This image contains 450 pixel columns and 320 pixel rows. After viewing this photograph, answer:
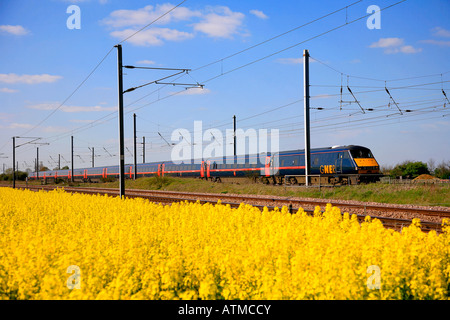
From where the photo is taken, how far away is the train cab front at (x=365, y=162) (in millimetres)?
32562

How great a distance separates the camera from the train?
3281 cm

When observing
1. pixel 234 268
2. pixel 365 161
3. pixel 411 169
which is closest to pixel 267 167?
pixel 365 161

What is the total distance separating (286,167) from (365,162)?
24.8 ft

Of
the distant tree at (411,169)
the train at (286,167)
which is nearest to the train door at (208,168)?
the train at (286,167)

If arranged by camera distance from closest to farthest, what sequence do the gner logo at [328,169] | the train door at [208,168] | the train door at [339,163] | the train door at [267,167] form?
the train door at [339,163] → the gner logo at [328,169] → the train door at [267,167] → the train door at [208,168]

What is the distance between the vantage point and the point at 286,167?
1512 inches

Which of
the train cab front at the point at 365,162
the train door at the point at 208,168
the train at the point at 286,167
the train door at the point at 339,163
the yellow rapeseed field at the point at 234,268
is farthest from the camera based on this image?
the train door at the point at 208,168
